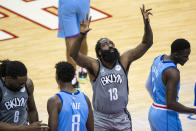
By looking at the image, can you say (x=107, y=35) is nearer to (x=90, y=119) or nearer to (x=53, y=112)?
(x=90, y=119)

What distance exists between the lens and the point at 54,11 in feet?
41.0

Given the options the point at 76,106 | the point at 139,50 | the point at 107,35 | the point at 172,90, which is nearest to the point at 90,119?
the point at 76,106

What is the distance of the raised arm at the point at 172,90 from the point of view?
5566 millimetres

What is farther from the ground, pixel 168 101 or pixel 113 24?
pixel 113 24

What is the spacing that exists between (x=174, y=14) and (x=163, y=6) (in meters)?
0.58

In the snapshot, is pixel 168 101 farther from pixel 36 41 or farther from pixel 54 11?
pixel 54 11

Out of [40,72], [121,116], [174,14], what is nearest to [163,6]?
[174,14]

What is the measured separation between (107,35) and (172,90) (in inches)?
219

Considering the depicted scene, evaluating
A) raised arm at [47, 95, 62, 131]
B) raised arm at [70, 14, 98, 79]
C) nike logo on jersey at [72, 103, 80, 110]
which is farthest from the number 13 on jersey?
raised arm at [47, 95, 62, 131]

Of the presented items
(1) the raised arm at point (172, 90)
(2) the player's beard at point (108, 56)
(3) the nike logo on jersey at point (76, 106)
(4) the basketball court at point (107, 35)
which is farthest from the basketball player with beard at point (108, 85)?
(4) the basketball court at point (107, 35)

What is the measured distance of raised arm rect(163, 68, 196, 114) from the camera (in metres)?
5.57


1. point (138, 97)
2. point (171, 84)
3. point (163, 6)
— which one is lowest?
point (138, 97)

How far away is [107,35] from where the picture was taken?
11.0 metres

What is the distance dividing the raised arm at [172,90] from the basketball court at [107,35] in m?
1.86
